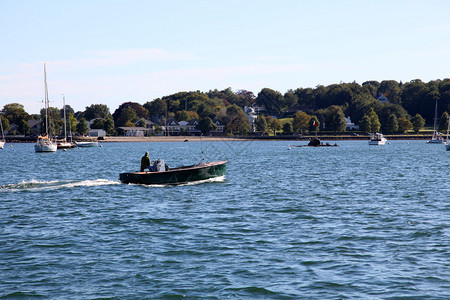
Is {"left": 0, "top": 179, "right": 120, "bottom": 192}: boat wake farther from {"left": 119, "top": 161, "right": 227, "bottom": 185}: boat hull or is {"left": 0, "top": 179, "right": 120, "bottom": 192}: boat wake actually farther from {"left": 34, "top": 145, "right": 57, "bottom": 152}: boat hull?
{"left": 34, "top": 145, "right": 57, "bottom": 152}: boat hull

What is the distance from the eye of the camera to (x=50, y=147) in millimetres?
114750

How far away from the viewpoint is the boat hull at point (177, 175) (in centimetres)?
3844

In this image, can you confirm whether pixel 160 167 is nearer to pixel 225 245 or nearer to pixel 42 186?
pixel 42 186

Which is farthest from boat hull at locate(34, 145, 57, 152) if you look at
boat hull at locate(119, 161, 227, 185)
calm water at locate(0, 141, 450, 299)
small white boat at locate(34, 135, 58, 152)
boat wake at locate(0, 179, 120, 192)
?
boat hull at locate(119, 161, 227, 185)

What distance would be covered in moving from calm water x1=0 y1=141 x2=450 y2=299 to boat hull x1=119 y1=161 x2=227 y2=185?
1.56m

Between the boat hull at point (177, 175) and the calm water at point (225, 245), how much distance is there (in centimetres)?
156

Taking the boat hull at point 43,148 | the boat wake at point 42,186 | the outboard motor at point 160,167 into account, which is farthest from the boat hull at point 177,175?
the boat hull at point 43,148

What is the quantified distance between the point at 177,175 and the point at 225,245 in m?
20.0

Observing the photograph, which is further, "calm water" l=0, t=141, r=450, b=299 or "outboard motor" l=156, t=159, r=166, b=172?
"outboard motor" l=156, t=159, r=166, b=172

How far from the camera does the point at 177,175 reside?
40.3 metres

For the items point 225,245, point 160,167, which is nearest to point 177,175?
point 160,167

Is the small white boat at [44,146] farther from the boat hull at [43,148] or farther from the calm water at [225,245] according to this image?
the calm water at [225,245]

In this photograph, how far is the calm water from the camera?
15.5 metres

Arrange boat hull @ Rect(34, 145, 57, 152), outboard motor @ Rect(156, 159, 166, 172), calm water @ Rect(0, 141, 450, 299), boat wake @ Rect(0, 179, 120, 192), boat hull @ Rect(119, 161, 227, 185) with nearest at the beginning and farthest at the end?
calm water @ Rect(0, 141, 450, 299) < boat hull @ Rect(119, 161, 227, 185) < outboard motor @ Rect(156, 159, 166, 172) < boat wake @ Rect(0, 179, 120, 192) < boat hull @ Rect(34, 145, 57, 152)
